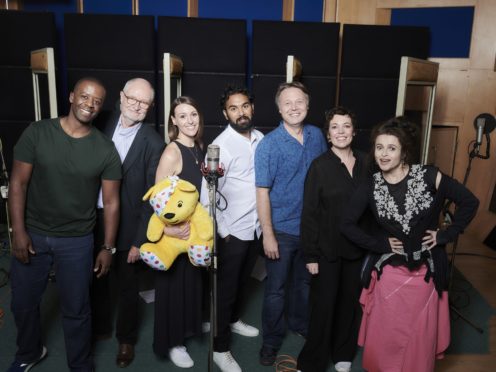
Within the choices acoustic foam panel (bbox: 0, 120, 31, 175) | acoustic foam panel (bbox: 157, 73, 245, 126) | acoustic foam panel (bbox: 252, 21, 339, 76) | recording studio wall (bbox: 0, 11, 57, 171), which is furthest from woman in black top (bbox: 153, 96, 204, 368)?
acoustic foam panel (bbox: 0, 120, 31, 175)

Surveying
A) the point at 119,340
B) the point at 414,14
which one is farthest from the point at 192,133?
the point at 414,14

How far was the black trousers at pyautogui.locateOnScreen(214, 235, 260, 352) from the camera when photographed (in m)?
2.41

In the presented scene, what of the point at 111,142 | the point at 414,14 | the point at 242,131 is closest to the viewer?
the point at 111,142

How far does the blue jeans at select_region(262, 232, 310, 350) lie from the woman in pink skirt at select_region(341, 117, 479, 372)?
425mm

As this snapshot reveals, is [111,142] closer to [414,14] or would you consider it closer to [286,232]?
[286,232]

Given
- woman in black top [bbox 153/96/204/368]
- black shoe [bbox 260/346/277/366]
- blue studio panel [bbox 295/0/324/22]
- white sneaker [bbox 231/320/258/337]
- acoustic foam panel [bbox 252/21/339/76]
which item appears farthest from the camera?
blue studio panel [bbox 295/0/324/22]

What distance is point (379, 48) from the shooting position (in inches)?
174

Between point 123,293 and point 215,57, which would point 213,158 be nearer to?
point 123,293

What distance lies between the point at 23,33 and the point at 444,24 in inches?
176

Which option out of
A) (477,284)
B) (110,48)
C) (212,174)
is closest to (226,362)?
(212,174)

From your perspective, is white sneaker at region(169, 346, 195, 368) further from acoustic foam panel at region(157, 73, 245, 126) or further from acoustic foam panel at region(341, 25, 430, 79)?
acoustic foam panel at region(341, 25, 430, 79)

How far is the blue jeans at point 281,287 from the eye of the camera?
95.0 inches

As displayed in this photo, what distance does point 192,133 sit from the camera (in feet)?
7.47

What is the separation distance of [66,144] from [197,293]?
1.05m
